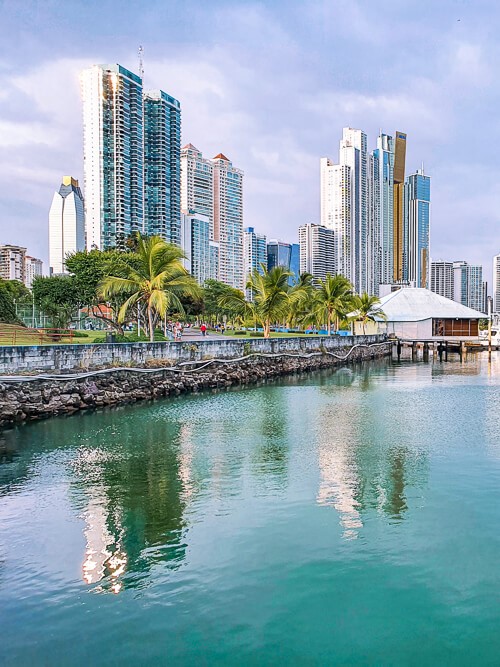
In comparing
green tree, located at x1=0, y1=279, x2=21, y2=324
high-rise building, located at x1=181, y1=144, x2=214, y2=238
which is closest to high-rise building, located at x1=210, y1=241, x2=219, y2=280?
high-rise building, located at x1=181, y1=144, x2=214, y2=238

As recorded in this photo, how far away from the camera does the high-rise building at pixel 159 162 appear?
3127 inches

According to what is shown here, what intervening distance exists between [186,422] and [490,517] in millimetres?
10438

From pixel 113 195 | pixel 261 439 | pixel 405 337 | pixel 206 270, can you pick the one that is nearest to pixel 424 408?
pixel 261 439

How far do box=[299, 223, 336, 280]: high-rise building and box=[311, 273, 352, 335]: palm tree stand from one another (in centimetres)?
7979

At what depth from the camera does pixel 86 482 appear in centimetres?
1103

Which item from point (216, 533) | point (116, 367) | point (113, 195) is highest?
point (113, 195)

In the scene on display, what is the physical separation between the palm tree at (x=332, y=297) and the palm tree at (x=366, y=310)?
4.10 meters

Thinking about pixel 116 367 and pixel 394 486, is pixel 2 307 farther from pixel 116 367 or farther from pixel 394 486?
pixel 394 486

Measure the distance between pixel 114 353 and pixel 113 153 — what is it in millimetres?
62807

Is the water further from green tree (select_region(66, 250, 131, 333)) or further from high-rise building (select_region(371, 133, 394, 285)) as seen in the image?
high-rise building (select_region(371, 133, 394, 285))

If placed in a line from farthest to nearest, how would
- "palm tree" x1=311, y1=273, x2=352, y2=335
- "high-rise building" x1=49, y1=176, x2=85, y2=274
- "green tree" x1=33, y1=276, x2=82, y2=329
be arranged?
"high-rise building" x1=49, y1=176, x2=85, y2=274 → "palm tree" x1=311, y1=273, x2=352, y2=335 → "green tree" x1=33, y1=276, x2=82, y2=329

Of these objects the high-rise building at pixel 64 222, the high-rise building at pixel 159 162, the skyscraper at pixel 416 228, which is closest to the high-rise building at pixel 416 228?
the skyscraper at pixel 416 228

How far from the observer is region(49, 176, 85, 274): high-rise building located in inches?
5079

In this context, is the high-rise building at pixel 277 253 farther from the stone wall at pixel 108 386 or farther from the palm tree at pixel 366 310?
the stone wall at pixel 108 386
